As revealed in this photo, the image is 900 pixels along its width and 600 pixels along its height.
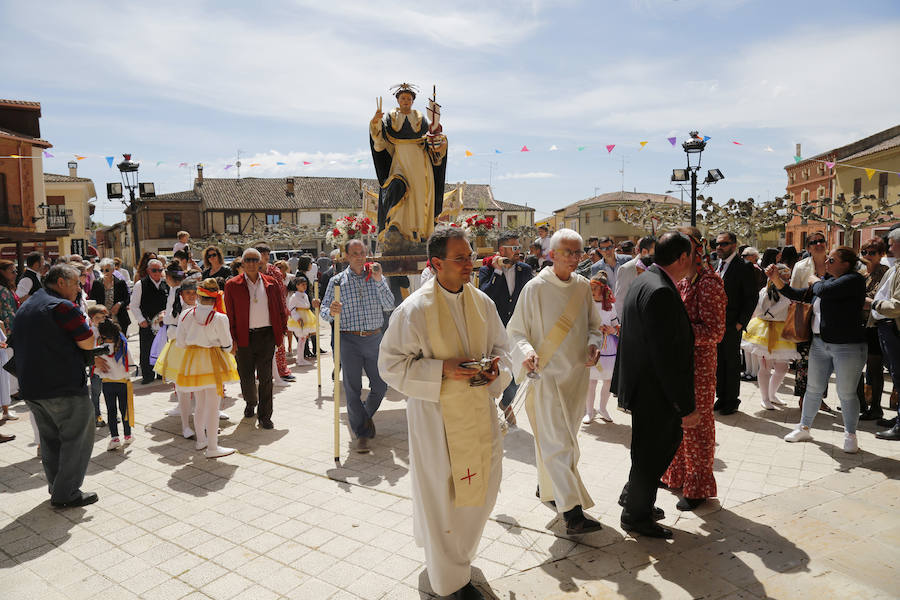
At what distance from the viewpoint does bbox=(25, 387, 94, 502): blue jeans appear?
15.2 feet

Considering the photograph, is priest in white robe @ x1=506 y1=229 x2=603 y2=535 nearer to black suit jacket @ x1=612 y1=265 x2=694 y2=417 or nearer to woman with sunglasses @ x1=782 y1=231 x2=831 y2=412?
black suit jacket @ x1=612 y1=265 x2=694 y2=417

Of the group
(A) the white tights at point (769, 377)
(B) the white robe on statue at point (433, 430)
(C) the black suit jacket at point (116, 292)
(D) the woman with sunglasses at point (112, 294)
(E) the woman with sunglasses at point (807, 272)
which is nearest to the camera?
(B) the white robe on statue at point (433, 430)

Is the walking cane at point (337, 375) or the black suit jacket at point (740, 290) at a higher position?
the black suit jacket at point (740, 290)

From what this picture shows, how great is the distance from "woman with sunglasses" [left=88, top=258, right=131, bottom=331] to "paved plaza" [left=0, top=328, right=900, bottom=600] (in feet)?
9.64

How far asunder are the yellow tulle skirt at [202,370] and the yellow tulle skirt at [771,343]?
619cm

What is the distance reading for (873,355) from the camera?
684cm

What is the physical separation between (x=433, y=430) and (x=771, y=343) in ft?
18.4

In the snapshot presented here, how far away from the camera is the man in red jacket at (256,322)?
266 inches

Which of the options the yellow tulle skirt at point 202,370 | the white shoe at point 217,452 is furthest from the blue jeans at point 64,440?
the white shoe at point 217,452

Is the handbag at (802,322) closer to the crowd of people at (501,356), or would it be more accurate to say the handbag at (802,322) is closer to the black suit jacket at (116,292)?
the crowd of people at (501,356)

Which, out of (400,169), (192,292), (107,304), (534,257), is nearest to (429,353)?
(192,292)

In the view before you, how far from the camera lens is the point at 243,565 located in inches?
147

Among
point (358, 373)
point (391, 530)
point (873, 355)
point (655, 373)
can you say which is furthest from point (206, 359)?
point (873, 355)

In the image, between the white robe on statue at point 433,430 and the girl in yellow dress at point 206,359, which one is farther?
the girl in yellow dress at point 206,359
